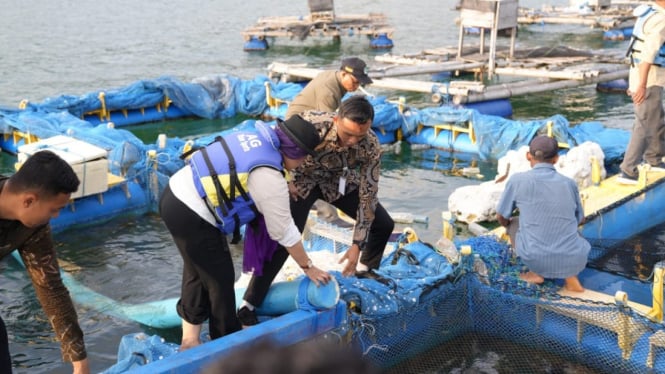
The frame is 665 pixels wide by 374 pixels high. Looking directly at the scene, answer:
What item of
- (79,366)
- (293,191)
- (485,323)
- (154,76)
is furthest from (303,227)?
(154,76)

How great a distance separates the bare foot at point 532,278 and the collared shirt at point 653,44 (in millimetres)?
2849

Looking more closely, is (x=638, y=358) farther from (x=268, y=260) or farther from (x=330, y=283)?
(x=268, y=260)

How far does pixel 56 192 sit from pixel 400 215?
530 centimetres

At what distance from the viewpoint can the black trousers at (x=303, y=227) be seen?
433cm

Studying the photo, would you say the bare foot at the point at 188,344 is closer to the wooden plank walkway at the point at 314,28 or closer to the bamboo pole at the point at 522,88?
the bamboo pole at the point at 522,88

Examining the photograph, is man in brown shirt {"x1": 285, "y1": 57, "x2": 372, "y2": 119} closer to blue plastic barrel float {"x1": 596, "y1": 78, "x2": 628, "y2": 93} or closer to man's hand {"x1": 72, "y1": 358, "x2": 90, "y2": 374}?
man's hand {"x1": 72, "y1": 358, "x2": 90, "y2": 374}

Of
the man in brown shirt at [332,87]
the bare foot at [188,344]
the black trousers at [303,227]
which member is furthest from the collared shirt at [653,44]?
the bare foot at [188,344]

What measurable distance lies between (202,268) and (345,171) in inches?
42.3

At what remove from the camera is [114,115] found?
42.7ft

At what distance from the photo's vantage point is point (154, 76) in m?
19.2

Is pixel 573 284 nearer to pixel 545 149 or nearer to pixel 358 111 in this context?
pixel 545 149

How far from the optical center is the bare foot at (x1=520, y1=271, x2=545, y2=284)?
17.3 feet

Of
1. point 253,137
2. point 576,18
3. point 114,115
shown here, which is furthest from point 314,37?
point 253,137

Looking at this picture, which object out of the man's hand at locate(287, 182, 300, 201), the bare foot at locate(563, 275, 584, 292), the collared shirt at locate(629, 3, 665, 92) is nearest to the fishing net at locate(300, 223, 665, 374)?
the bare foot at locate(563, 275, 584, 292)
